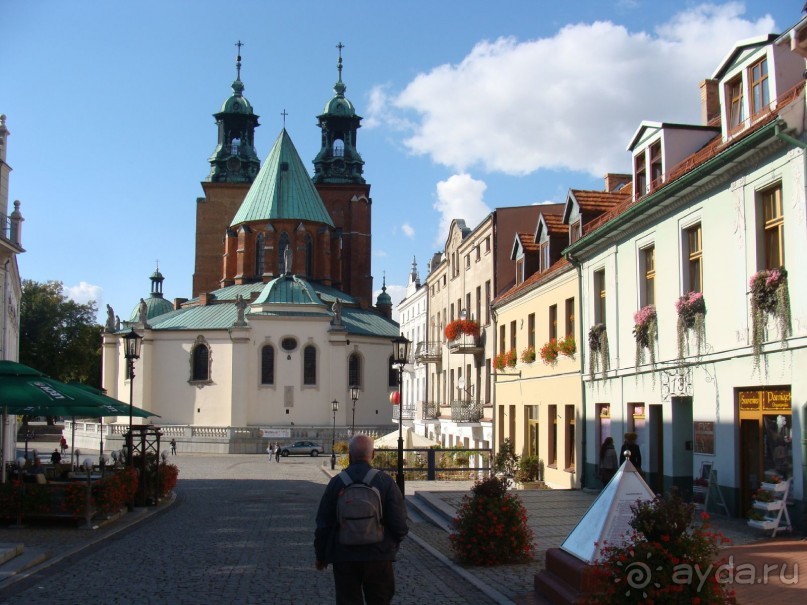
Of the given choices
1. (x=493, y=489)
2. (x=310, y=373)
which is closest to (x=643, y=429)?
(x=493, y=489)

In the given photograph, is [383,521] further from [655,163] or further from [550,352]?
[550,352]

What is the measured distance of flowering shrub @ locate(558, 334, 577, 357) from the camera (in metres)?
23.6

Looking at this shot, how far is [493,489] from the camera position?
498 inches

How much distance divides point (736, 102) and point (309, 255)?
6310cm

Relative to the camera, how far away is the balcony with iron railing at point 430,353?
44.2 m

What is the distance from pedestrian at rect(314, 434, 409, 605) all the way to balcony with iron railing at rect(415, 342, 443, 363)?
36.5 metres

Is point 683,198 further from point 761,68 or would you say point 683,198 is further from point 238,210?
point 238,210

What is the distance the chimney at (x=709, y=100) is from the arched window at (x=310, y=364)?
4658cm

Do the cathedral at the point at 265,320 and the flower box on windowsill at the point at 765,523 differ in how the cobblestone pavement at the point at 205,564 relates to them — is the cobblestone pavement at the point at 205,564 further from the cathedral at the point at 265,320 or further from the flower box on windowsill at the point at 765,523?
the cathedral at the point at 265,320

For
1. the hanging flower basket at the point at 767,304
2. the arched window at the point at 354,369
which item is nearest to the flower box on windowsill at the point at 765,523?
the hanging flower basket at the point at 767,304

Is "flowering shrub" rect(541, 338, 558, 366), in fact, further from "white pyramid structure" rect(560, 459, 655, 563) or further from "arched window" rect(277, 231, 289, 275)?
"arched window" rect(277, 231, 289, 275)

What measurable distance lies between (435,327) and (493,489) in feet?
114

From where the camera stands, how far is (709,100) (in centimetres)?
2133

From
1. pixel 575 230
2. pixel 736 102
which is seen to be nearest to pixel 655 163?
pixel 736 102
